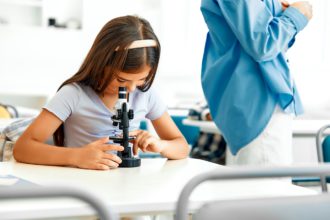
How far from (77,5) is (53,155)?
559 cm

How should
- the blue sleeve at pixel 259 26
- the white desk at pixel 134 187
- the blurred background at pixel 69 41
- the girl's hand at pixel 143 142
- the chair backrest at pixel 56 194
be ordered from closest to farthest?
1. the chair backrest at pixel 56 194
2. the white desk at pixel 134 187
3. the girl's hand at pixel 143 142
4. the blue sleeve at pixel 259 26
5. the blurred background at pixel 69 41


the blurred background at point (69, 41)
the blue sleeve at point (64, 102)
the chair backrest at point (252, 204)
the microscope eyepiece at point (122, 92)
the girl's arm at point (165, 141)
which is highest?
the chair backrest at point (252, 204)

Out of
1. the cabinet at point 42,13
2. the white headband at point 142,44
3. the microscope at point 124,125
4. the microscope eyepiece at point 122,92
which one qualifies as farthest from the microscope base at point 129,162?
the cabinet at point 42,13

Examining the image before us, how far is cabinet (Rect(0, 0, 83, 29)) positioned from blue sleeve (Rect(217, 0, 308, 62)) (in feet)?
16.4

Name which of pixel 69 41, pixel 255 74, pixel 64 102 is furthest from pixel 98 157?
pixel 69 41

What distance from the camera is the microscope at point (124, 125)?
1826 millimetres

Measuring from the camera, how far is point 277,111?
2236 mm

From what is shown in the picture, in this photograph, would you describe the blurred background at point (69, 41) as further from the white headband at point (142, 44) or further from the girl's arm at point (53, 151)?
the girl's arm at point (53, 151)

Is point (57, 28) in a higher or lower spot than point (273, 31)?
lower

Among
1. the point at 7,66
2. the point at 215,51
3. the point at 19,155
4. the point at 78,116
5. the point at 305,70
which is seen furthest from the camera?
the point at 7,66

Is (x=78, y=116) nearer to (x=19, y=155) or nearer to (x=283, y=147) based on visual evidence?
(x=19, y=155)

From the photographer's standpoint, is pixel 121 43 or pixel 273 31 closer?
pixel 121 43

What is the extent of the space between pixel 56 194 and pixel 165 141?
1168 mm

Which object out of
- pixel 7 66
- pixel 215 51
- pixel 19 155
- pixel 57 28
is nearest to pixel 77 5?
pixel 57 28
